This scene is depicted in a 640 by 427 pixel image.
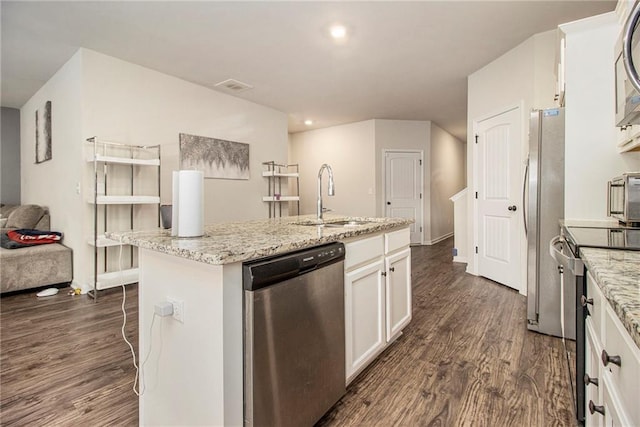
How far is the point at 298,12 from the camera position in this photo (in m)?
2.73

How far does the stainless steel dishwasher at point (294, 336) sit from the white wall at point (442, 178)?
18.9ft

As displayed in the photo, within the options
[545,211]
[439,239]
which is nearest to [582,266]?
[545,211]

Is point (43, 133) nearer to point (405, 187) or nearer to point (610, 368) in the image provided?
point (610, 368)

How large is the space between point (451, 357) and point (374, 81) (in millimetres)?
3580

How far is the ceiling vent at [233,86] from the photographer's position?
429 centimetres

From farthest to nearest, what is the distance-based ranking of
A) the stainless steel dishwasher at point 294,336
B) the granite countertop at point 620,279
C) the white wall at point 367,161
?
the white wall at point 367,161 → the stainless steel dishwasher at point 294,336 → the granite countertop at point 620,279

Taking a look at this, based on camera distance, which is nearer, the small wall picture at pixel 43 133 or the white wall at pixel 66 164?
the white wall at pixel 66 164

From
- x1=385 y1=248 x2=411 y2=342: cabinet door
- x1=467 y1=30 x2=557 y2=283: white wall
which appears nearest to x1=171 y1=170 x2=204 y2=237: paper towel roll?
x1=385 y1=248 x2=411 y2=342: cabinet door

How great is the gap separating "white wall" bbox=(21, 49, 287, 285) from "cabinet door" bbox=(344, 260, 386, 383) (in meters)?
3.22

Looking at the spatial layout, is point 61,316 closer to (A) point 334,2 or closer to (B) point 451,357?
(B) point 451,357

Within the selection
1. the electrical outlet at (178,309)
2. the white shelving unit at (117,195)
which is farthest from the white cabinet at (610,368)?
the white shelving unit at (117,195)

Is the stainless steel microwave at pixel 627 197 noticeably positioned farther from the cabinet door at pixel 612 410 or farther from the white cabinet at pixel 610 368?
the cabinet door at pixel 612 410

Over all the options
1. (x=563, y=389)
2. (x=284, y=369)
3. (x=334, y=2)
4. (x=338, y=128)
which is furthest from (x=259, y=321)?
(x=338, y=128)

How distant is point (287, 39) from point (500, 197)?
2.92 meters
